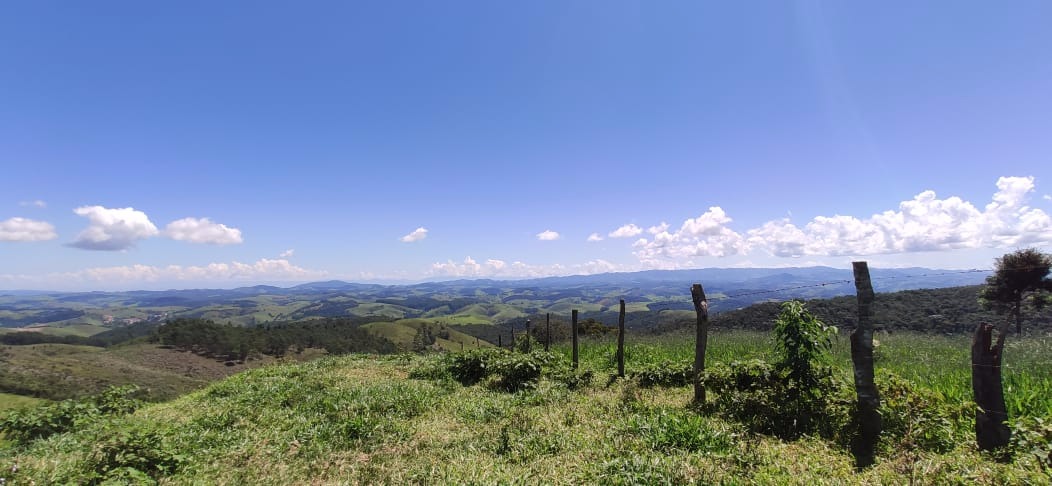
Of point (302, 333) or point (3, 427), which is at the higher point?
point (3, 427)

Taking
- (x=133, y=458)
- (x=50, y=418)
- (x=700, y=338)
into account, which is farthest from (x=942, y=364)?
(x=50, y=418)

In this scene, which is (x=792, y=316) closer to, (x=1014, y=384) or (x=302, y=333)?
(x=1014, y=384)

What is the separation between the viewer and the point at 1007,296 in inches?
881

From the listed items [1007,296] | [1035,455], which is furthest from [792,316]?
[1007,296]

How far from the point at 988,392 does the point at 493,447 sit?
7.01m

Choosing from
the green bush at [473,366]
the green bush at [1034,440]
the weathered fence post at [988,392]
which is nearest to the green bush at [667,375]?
the green bush at [473,366]

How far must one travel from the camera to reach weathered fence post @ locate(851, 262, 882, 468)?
627 cm

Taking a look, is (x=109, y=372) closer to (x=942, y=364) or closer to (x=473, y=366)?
(x=473, y=366)

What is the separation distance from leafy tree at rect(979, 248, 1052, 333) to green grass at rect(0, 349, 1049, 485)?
2360cm

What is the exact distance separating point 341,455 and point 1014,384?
1257cm

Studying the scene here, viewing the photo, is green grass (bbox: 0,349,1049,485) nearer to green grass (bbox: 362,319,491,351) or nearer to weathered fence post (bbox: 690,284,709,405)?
weathered fence post (bbox: 690,284,709,405)

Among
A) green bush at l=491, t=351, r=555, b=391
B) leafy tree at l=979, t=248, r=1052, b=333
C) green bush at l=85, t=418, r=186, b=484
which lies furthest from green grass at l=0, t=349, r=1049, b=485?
leafy tree at l=979, t=248, r=1052, b=333

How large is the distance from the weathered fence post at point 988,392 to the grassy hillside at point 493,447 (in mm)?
313

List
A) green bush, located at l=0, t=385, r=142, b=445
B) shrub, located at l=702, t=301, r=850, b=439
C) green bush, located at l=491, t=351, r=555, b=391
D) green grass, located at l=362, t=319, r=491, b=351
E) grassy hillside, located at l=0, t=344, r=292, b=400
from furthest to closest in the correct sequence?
green grass, located at l=362, t=319, r=491, b=351 → grassy hillside, located at l=0, t=344, r=292, b=400 → green bush, located at l=491, t=351, r=555, b=391 → green bush, located at l=0, t=385, r=142, b=445 → shrub, located at l=702, t=301, r=850, b=439
